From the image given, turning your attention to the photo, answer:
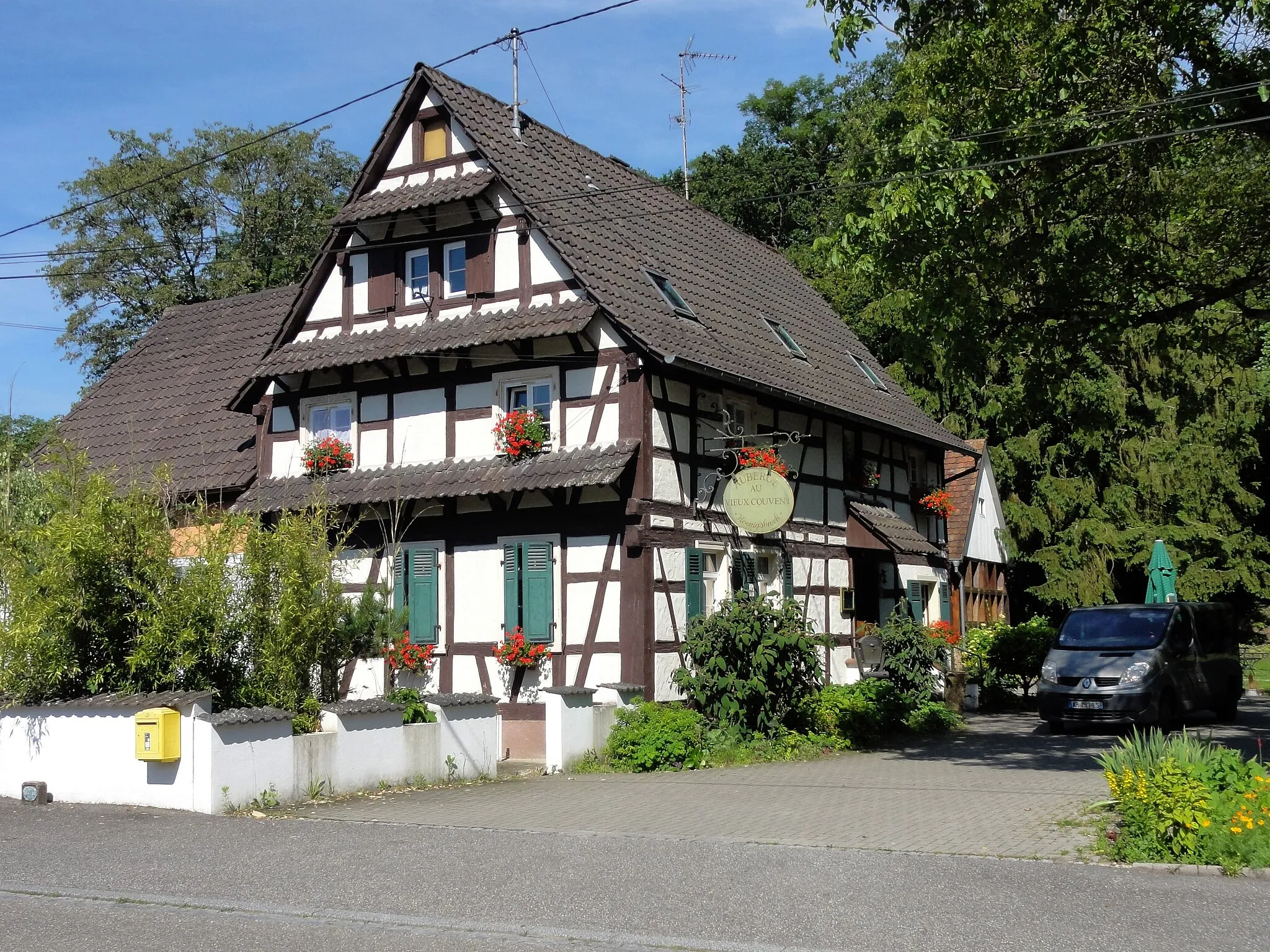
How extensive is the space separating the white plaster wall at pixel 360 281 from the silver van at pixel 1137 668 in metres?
11.9

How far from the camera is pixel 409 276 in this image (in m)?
21.6

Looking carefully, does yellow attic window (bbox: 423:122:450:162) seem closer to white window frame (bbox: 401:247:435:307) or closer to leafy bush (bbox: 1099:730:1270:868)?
white window frame (bbox: 401:247:435:307)

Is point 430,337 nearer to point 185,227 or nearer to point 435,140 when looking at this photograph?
point 435,140

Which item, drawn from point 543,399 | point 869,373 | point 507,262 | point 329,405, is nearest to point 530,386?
point 543,399

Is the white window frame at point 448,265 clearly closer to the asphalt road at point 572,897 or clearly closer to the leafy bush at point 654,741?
the leafy bush at point 654,741

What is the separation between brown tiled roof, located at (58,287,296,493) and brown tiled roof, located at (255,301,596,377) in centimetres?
244

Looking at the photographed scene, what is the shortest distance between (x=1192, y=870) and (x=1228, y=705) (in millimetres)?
12872

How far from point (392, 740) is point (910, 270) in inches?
307

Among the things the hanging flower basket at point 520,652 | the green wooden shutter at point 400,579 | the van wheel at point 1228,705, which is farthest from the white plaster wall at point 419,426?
the van wheel at point 1228,705

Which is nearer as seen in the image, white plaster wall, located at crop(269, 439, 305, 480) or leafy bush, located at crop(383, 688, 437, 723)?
leafy bush, located at crop(383, 688, 437, 723)

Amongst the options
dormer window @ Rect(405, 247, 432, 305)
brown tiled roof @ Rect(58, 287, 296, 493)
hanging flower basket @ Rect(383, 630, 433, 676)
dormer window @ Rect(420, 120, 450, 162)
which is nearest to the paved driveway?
hanging flower basket @ Rect(383, 630, 433, 676)

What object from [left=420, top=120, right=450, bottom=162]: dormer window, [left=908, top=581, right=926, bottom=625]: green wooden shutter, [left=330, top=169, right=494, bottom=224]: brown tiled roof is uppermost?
[left=420, top=120, right=450, bottom=162]: dormer window

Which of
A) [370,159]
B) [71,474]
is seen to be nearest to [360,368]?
[370,159]

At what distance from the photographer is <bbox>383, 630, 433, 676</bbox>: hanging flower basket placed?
17734mm
